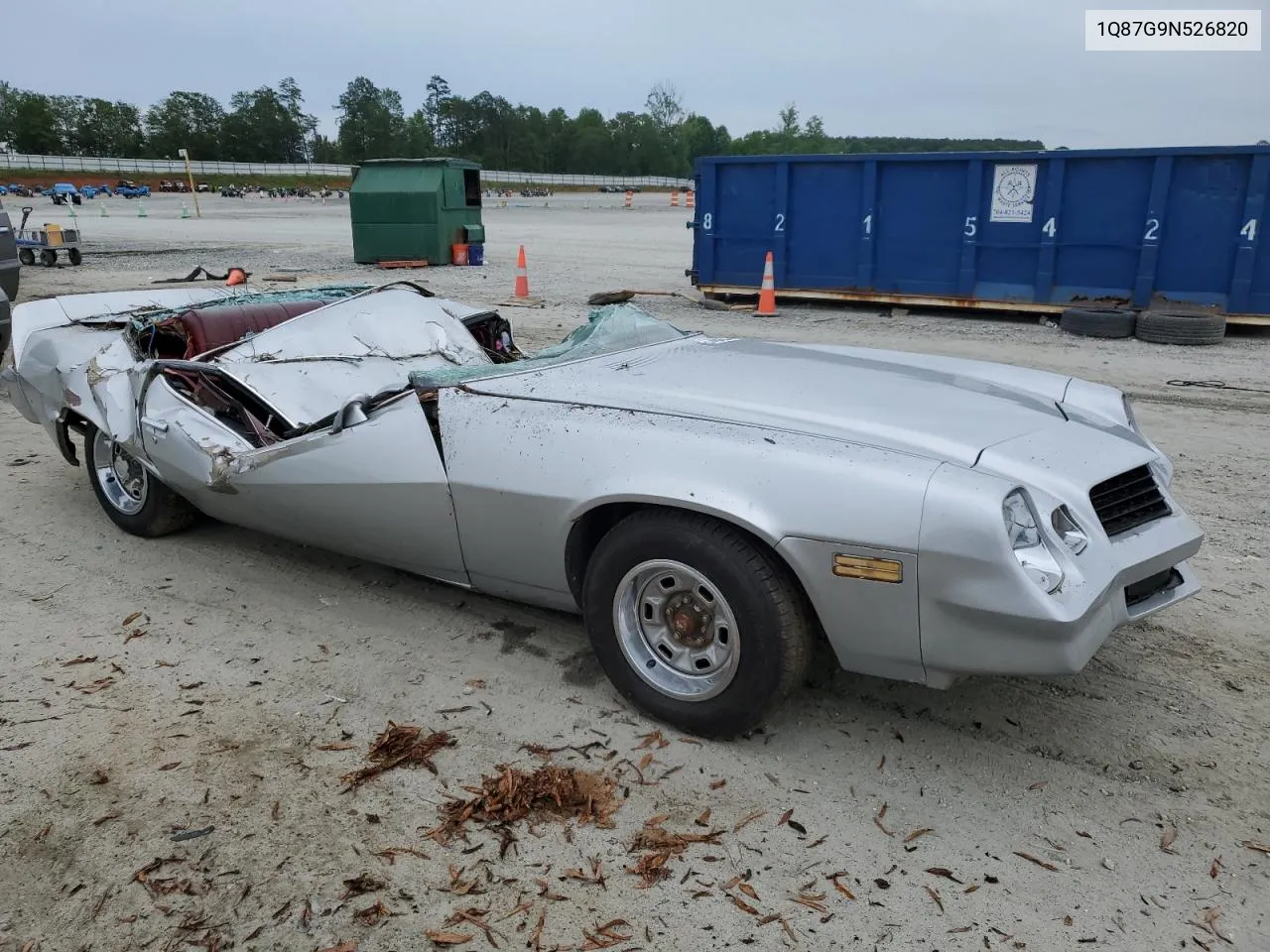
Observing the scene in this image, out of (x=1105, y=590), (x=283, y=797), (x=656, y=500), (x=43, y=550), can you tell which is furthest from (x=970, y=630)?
(x=43, y=550)

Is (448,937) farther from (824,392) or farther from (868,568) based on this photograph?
(824,392)

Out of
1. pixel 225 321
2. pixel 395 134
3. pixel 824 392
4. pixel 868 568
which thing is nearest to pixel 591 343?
pixel 824 392

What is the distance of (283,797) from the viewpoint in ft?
9.04

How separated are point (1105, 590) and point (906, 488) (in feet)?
1.96

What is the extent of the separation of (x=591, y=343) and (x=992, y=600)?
1.98m

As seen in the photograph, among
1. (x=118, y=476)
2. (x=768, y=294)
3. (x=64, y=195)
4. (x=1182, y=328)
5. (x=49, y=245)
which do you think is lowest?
(x=118, y=476)

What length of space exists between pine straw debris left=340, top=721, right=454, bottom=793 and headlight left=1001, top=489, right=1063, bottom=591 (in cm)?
181

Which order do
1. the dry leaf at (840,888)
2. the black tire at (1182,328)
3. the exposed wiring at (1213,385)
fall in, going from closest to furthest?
the dry leaf at (840,888) < the exposed wiring at (1213,385) < the black tire at (1182,328)

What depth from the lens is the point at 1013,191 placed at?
11.6m

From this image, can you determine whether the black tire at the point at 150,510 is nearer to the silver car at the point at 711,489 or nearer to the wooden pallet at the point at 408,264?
the silver car at the point at 711,489

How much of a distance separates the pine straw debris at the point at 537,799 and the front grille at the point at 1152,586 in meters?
1.65

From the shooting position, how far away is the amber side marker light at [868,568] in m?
2.52

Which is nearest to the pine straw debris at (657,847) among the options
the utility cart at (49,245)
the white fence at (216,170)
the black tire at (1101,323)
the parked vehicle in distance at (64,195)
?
the black tire at (1101,323)

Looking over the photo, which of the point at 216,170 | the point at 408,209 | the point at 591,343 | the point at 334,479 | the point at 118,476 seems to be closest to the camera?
the point at 334,479
